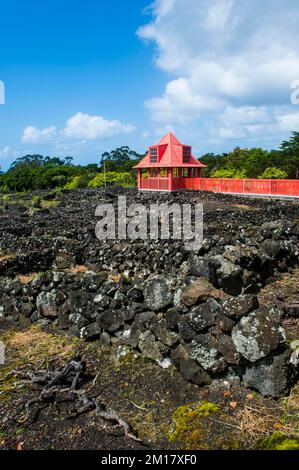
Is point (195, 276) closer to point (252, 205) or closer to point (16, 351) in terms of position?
point (16, 351)

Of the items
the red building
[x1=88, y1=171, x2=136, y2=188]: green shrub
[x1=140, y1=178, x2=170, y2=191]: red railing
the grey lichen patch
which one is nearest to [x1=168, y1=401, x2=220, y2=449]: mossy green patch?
the grey lichen patch

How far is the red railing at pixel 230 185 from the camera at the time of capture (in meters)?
25.9

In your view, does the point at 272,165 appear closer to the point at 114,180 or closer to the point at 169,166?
the point at 169,166

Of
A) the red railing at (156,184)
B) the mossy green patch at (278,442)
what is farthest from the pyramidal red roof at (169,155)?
the mossy green patch at (278,442)

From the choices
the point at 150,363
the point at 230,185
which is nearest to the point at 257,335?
the point at 150,363

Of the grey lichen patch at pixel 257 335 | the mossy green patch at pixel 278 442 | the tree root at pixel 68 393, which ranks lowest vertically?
the tree root at pixel 68 393

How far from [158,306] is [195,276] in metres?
1.41

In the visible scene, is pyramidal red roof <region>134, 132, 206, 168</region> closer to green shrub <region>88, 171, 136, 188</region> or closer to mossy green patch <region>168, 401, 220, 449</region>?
green shrub <region>88, 171, 136, 188</region>

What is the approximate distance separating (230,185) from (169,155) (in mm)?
7750

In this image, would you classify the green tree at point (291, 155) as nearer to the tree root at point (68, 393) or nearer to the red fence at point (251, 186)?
the red fence at point (251, 186)

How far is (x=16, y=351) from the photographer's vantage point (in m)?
5.82

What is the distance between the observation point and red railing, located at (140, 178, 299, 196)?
2594cm

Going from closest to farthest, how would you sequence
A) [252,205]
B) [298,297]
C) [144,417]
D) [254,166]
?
1. [144,417]
2. [298,297]
3. [252,205]
4. [254,166]
